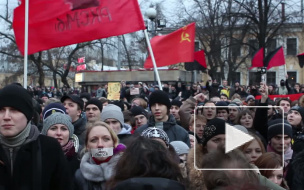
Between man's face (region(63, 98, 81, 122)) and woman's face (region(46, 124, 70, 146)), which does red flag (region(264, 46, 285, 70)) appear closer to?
man's face (region(63, 98, 81, 122))

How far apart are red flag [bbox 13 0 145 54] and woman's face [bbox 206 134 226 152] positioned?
520 centimetres

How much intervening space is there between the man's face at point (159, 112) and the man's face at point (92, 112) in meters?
1.18

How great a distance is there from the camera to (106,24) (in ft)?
25.3

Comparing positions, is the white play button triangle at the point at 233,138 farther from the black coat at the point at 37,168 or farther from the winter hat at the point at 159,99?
the winter hat at the point at 159,99

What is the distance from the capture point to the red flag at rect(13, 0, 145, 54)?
24.4 ft

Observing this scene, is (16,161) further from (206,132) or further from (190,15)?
(190,15)

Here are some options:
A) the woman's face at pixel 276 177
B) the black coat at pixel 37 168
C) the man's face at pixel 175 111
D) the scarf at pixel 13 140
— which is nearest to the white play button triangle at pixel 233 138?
the woman's face at pixel 276 177

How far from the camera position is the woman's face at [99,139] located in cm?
396

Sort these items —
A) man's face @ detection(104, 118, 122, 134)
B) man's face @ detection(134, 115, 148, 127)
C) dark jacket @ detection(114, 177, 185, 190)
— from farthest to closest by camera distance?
1. man's face @ detection(134, 115, 148, 127)
2. man's face @ detection(104, 118, 122, 134)
3. dark jacket @ detection(114, 177, 185, 190)

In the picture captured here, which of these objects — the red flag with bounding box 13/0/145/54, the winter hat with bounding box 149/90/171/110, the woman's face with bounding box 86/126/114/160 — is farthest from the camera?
the red flag with bounding box 13/0/145/54

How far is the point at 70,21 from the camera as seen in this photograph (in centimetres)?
759

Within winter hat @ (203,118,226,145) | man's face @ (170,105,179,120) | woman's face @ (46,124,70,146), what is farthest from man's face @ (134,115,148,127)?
winter hat @ (203,118,226,145)

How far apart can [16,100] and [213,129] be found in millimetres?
1330

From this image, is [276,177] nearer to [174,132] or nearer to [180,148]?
[180,148]
